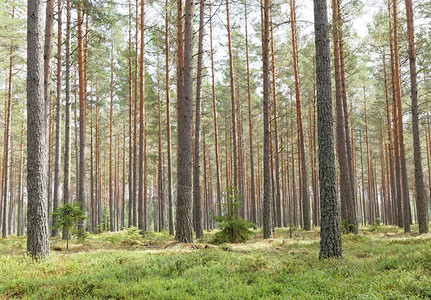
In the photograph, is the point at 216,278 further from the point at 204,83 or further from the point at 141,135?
the point at 204,83

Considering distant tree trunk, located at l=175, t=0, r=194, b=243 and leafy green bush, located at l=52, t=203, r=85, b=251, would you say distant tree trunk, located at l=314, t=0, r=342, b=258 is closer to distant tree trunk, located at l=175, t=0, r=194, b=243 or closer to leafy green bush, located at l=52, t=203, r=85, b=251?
distant tree trunk, located at l=175, t=0, r=194, b=243

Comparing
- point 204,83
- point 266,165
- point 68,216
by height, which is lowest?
point 68,216

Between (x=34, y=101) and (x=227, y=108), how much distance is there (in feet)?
66.8

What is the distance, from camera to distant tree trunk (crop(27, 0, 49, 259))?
24.0ft

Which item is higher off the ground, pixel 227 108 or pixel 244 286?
pixel 227 108

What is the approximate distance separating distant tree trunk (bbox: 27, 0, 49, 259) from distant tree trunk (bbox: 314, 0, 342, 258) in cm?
722

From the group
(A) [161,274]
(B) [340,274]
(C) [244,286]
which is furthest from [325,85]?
(A) [161,274]

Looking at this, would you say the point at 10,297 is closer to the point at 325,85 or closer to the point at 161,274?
the point at 161,274

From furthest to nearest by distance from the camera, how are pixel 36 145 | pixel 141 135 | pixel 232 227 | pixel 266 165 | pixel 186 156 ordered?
pixel 141 135 → pixel 266 165 → pixel 232 227 → pixel 186 156 → pixel 36 145

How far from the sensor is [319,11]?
23.7 ft

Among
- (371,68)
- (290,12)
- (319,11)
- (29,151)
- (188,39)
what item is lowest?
(29,151)

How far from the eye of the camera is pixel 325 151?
688 cm

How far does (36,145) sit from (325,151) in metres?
7.57

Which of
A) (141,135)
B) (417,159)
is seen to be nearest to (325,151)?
(417,159)
